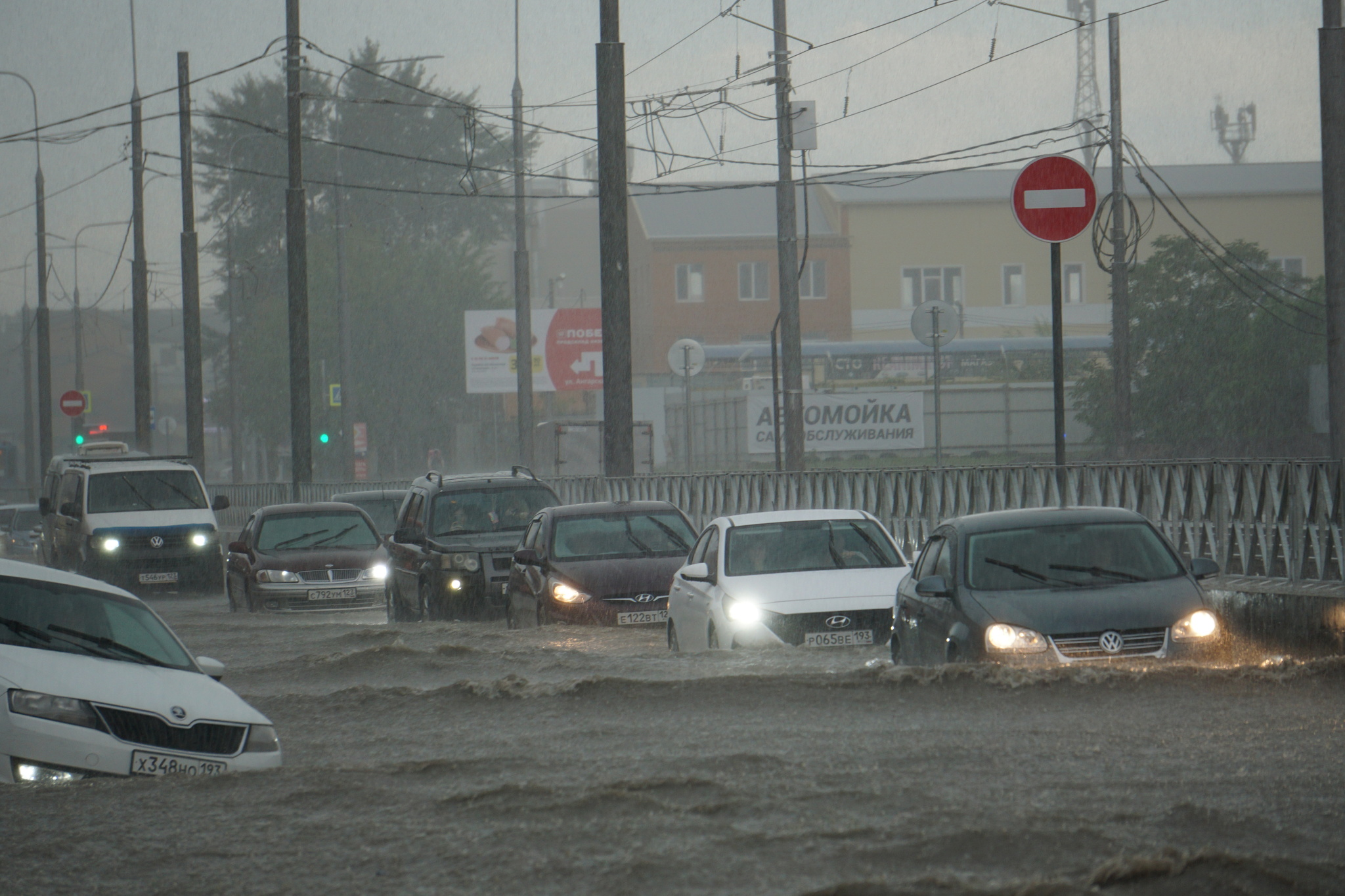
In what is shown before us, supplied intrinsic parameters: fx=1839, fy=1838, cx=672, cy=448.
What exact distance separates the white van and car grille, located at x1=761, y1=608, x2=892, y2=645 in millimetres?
16573

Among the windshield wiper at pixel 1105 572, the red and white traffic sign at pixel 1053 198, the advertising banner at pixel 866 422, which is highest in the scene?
the red and white traffic sign at pixel 1053 198

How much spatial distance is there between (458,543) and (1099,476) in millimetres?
6724

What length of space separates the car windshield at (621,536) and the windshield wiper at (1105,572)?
6.13 m

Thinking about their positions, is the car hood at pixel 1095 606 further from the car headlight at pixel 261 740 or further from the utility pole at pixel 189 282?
the utility pole at pixel 189 282

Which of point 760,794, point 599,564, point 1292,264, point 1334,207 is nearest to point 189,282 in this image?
point 599,564

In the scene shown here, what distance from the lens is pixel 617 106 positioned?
22.9 m

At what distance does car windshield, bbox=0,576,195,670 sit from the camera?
28.3 ft

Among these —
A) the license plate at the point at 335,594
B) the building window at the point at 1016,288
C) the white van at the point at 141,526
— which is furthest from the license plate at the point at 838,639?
the building window at the point at 1016,288

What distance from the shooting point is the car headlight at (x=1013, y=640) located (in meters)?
9.84

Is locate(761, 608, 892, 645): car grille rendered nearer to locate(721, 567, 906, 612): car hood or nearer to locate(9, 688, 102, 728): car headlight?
locate(721, 567, 906, 612): car hood

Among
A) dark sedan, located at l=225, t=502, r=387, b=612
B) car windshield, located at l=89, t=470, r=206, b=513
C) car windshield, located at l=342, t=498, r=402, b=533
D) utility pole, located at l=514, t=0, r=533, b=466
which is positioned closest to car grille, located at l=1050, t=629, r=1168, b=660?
dark sedan, located at l=225, t=502, r=387, b=612

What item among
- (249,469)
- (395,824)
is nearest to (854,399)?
(395,824)

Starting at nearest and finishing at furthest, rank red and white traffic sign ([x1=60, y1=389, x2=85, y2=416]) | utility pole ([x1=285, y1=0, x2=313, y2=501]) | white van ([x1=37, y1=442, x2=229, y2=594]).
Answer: white van ([x1=37, y1=442, x2=229, y2=594])
utility pole ([x1=285, y1=0, x2=313, y2=501])
red and white traffic sign ([x1=60, y1=389, x2=85, y2=416])

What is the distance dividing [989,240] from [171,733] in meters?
67.6
